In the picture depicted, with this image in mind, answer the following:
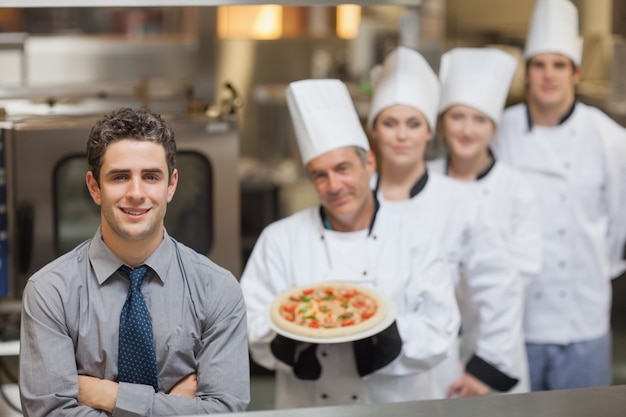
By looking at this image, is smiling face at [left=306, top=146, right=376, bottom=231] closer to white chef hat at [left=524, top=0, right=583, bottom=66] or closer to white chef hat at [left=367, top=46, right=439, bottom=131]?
white chef hat at [left=367, top=46, right=439, bottom=131]

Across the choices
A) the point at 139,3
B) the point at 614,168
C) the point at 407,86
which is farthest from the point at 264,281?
the point at 614,168

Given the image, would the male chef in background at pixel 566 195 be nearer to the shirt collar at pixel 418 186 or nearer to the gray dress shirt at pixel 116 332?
the shirt collar at pixel 418 186

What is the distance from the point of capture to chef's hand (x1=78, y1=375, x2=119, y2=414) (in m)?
1.70

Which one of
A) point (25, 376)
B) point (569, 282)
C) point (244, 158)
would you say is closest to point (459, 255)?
point (569, 282)

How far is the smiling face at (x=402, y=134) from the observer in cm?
271

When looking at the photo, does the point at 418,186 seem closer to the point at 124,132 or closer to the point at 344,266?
the point at 344,266

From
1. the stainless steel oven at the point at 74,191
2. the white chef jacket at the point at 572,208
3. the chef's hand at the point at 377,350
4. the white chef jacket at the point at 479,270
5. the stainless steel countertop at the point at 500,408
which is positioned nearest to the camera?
the stainless steel countertop at the point at 500,408

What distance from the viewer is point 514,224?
3031 mm

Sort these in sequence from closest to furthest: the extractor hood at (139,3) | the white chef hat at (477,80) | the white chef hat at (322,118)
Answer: the extractor hood at (139,3) → the white chef hat at (322,118) → the white chef hat at (477,80)

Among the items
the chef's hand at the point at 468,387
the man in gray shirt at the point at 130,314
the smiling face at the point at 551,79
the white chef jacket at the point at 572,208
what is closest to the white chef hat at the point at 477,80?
the smiling face at the point at 551,79

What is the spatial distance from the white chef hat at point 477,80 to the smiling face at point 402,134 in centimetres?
27

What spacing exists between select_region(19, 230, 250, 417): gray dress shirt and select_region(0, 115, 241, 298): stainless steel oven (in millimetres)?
1030

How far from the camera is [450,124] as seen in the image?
299 centimetres

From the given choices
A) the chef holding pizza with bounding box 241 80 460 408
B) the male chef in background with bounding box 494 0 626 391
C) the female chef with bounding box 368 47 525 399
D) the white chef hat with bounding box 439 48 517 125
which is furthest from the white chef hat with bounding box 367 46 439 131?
the male chef in background with bounding box 494 0 626 391
